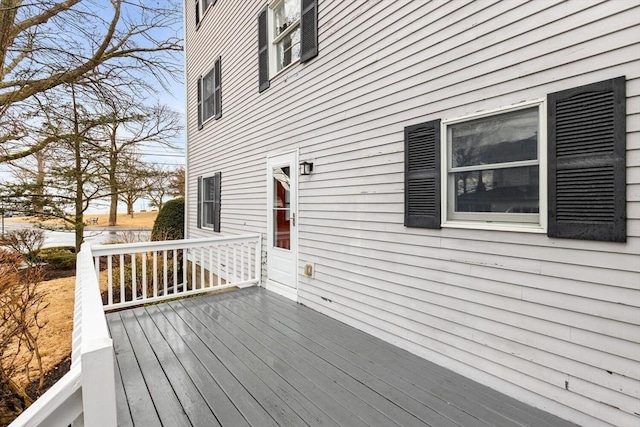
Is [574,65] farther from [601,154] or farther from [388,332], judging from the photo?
[388,332]

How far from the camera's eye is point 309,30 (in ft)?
13.9

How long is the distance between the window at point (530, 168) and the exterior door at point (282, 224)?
2.07 meters

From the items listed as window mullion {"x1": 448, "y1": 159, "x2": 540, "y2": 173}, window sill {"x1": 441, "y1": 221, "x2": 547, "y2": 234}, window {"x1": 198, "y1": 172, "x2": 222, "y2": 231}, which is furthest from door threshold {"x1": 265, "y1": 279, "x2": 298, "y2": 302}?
window mullion {"x1": 448, "y1": 159, "x2": 540, "y2": 173}

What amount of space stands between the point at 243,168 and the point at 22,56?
4.40 metres

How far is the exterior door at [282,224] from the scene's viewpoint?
4.68 meters

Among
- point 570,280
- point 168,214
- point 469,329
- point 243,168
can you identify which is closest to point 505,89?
point 570,280

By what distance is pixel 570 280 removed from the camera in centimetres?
205

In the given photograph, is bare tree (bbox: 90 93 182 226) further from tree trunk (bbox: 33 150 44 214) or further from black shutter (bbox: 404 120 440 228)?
black shutter (bbox: 404 120 440 228)

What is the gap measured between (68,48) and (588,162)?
7.84 meters

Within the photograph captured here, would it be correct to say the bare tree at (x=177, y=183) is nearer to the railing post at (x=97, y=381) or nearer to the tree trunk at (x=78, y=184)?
the tree trunk at (x=78, y=184)

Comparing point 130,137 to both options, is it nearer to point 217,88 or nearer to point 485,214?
point 217,88

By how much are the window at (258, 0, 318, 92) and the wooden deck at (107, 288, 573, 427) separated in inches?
134

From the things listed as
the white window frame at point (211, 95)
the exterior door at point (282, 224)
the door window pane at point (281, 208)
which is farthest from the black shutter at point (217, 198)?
the door window pane at point (281, 208)

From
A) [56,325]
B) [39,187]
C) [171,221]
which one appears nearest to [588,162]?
[56,325]
